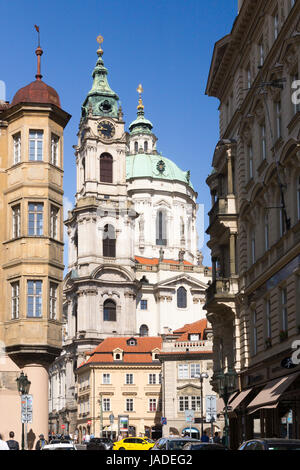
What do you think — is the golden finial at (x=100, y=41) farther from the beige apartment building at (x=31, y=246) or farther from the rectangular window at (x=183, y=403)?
the beige apartment building at (x=31, y=246)

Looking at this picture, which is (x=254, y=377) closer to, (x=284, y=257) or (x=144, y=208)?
(x=284, y=257)

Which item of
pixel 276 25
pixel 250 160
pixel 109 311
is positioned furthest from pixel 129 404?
pixel 276 25

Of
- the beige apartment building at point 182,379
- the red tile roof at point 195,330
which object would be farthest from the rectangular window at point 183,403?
the red tile roof at point 195,330

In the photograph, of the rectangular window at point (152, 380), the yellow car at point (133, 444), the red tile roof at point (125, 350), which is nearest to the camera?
the yellow car at point (133, 444)

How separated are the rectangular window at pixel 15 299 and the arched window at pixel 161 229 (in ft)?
327

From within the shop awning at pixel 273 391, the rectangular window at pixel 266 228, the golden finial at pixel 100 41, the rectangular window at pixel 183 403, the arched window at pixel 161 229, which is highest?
the golden finial at pixel 100 41

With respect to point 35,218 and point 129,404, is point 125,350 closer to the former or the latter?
point 129,404

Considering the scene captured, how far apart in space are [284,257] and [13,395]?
12.9 m

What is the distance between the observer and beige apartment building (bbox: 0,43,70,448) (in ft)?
113

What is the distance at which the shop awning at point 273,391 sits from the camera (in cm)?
2794

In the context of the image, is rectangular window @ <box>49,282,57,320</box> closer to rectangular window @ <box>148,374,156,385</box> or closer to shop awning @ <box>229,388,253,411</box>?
shop awning @ <box>229,388,253,411</box>

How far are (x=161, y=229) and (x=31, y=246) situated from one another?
10039 centimetres

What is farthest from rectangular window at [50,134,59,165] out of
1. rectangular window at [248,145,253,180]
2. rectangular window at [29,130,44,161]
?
rectangular window at [248,145,253,180]

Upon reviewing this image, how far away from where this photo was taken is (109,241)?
4456 inches
